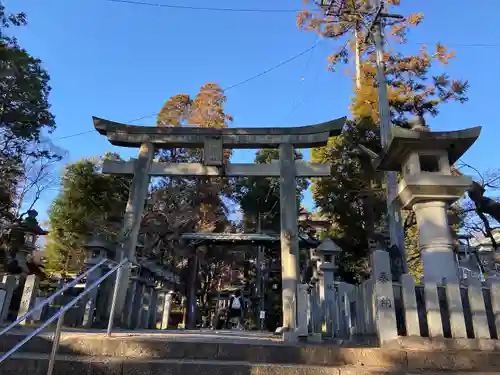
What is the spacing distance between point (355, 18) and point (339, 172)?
596 centimetres

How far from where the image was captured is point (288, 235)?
327 inches

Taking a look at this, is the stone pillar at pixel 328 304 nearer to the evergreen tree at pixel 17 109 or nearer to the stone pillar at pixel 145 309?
the stone pillar at pixel 145 309

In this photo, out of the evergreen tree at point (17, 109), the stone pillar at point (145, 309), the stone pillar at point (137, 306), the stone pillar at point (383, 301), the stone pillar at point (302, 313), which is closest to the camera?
the stone pillar at point (383, 301)

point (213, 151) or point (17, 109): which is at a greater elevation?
point (17, 109)

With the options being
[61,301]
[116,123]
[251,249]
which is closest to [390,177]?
[116,123]

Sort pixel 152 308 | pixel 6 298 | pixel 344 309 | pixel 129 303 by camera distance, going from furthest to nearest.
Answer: pixel 152 308, pixel 129 303, pixel 344 309, pixel 6 298

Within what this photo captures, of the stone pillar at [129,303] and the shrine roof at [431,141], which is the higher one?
the shrine roof at [431,141]

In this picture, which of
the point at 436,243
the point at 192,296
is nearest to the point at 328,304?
the point at 436,243

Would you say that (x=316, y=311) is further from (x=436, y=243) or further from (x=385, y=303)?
(x=385, y=303)

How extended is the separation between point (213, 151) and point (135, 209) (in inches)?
93.9

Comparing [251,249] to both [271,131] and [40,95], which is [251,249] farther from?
[40,95]

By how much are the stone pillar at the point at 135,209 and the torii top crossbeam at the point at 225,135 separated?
36 cm

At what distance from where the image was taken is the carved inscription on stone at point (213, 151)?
9.16 meters

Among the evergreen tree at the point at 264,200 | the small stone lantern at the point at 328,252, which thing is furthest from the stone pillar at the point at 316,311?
the evergreen tree at the point at 264,200
